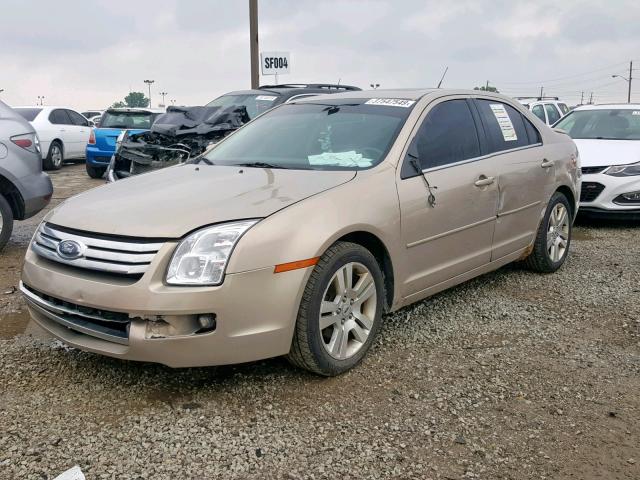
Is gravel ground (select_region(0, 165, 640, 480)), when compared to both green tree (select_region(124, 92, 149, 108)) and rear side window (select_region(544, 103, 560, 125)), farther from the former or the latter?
green tree (select_region(124, 92, 149, 108))

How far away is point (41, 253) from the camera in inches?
129

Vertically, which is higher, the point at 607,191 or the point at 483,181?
the point at 483,181

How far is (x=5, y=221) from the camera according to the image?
5883mm

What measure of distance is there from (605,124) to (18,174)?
735cm

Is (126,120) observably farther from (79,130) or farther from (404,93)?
(404,93)

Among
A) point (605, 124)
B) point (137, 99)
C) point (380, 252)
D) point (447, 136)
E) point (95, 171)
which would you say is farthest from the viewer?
point (137, 99)

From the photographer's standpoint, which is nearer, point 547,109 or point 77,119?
point 547,109

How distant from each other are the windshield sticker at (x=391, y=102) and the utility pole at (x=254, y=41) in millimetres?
9950

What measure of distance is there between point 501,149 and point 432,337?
1.60 metres

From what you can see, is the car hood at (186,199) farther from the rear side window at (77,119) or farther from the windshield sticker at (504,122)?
the rear side window at (77,119)

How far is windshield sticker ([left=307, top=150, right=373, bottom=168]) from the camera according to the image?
3719 mm

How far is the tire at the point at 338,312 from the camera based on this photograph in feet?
10.2

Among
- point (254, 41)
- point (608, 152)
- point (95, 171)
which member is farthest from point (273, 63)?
point (608, 152)

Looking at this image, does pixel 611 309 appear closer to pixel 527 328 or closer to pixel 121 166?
pixel 527 328
